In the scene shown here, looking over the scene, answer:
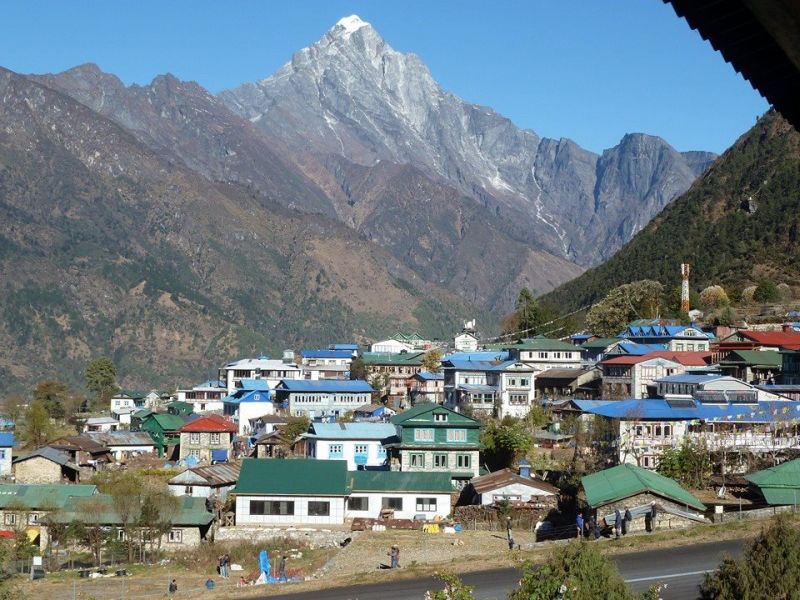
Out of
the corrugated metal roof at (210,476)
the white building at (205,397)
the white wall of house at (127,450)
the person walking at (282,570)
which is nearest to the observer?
the person walking at (282,570)

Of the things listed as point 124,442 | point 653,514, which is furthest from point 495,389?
point 653,514

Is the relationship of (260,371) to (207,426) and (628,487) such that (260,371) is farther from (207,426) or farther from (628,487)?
(628,487)

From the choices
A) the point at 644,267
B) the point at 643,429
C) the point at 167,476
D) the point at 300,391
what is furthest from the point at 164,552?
the point at 644,267

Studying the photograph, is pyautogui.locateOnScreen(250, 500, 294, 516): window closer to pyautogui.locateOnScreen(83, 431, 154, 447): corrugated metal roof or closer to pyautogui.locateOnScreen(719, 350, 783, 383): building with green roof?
pyautogui.locateOnScreen(719, 350, 783, 383): building with green roof

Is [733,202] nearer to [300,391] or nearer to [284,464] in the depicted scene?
[300,391]

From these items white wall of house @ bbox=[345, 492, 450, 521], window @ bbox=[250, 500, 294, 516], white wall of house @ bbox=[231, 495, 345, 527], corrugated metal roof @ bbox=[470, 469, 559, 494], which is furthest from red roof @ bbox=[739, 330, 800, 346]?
window @ bbox=[250, 500, 294, 516]

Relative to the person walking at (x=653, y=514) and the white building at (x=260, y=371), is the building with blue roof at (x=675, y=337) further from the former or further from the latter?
the person walking at (x=653, y=514)

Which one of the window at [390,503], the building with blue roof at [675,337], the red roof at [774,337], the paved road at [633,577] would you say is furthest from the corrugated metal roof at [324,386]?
the paved road at [633,577]

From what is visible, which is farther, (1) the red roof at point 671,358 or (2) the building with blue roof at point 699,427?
(1) the red roof at point 671,358
